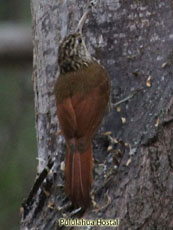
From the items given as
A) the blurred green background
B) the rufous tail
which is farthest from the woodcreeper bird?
the blurred green background

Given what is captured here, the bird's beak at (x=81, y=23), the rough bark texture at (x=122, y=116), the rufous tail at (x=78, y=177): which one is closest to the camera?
the rufous tail at (x=78, y=177)

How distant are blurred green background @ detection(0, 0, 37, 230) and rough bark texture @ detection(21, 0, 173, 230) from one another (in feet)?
7.11

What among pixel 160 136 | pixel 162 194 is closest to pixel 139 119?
pixel 160 136

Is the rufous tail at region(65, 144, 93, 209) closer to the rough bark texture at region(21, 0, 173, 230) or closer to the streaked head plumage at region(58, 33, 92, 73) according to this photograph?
the rough bark texture at region(21, 0, 173, 230)

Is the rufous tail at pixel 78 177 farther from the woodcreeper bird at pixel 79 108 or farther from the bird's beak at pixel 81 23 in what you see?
the bird's beak at pixel 81 23

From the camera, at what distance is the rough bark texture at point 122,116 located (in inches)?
153

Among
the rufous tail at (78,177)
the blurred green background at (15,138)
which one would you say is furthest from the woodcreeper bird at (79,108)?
the blurred green background at (15,138)

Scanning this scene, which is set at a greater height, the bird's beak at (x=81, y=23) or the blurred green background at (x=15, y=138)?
the bird's beak at (x=81, y=23)

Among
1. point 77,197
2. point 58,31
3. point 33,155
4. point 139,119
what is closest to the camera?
point 77,197

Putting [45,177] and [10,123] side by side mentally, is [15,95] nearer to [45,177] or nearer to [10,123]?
[10,123]

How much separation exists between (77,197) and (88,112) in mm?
455

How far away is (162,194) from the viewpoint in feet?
12.9

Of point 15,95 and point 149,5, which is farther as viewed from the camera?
point 15,95

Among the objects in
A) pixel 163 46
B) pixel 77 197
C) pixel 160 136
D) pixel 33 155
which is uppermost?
pixel 163 46
